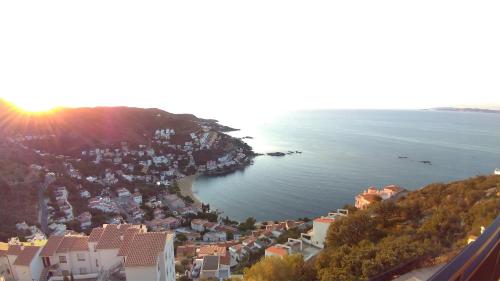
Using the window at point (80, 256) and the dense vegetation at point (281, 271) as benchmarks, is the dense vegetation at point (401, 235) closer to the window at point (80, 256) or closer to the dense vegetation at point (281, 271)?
the dense vegetation at point (281, 271)

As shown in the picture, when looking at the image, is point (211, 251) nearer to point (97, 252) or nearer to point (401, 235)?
point (97, 252)

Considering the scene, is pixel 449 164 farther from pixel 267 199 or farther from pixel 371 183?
pixel 267 199

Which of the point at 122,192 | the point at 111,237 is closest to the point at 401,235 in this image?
the point at 111,237

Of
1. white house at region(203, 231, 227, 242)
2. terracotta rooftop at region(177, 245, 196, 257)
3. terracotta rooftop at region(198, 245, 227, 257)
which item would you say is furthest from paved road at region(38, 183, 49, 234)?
terracotta rooftop at region(198, 245, 227, 257)

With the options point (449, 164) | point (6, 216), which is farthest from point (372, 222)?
point (449, 164)

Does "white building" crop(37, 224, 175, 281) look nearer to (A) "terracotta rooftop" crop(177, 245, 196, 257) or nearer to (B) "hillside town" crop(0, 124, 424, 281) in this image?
(B) "hillside town" crop(0, 124, 424, 281)
